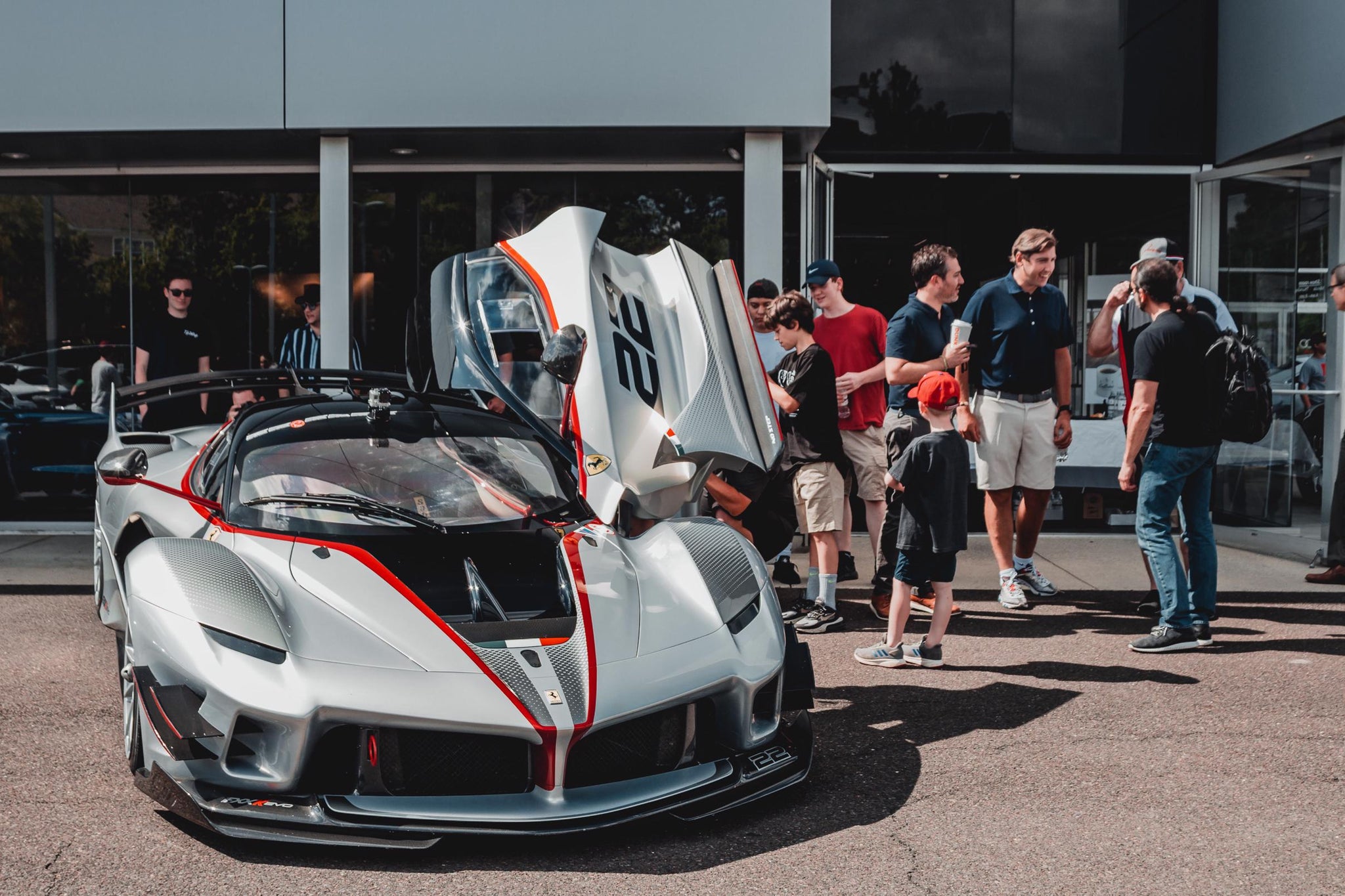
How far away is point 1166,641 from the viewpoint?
569cm

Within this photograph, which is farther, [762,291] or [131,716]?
[762,291]

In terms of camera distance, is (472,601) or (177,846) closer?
(177,846)

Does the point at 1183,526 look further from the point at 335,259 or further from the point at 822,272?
the point at 335,259

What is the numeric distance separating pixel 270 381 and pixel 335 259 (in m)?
3.53

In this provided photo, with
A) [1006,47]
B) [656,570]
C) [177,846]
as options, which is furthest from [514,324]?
[1006,47]

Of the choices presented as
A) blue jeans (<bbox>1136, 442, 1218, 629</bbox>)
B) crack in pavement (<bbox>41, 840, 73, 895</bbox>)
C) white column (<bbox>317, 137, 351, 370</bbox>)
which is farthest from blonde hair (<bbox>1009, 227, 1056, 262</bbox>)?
crack in pavement (<bbox>41, 840, 73, 895</bbox>)

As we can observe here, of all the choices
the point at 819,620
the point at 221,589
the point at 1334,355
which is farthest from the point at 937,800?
the point at 1334,355

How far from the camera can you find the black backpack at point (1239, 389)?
5.74 m

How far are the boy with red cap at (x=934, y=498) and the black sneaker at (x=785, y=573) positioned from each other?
219cm

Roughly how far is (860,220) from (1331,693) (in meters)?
5.53

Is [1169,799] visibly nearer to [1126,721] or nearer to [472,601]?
[1126,721]

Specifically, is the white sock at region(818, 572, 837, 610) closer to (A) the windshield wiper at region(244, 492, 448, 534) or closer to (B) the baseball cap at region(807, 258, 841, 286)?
(B) the baseball cap at region(807, 258, 841, 286)

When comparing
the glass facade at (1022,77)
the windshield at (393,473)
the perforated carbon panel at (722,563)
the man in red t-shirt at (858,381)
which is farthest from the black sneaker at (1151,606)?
the glass facade at (1022,77)

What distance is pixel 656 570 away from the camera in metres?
4.05
